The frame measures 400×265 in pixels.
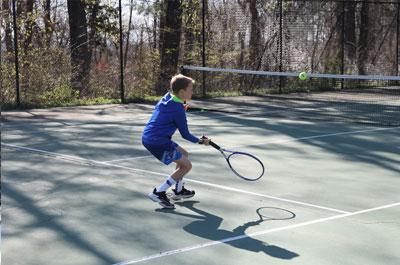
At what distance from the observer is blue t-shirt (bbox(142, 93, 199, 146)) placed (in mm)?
5043

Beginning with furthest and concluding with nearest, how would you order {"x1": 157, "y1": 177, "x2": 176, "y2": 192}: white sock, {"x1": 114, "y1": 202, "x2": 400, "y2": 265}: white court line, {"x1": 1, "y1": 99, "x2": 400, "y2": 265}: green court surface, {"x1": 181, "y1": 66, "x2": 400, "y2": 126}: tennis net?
{"x1": 181, "y1": 66, "x2": 400, "y2": 126}: tennis net < {"x1": 157, "y1": 177, "x2": 176, "y2": 192}: white sock < {"x1": 1, "y1": 99, "x2": 400, "y2": 265}: green court surface < {"x1": 114, "y1": 202, "x2": 400, "y2": 265}: white court line

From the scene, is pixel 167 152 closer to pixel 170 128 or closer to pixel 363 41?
pixel 170 128

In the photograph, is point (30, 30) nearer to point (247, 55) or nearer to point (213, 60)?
point (213, 60)

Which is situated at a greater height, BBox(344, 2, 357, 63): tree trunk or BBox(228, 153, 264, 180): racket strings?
BBox(344, 2, 357, 63): tree trunk

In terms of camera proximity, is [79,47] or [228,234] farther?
[79,47]

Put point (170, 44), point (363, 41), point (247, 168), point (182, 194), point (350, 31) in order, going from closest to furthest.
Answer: point (182, 194) → point (247, 168) → point (170, 44) → point (350, 31) → point (363, 41)

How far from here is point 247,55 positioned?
17.7 meters

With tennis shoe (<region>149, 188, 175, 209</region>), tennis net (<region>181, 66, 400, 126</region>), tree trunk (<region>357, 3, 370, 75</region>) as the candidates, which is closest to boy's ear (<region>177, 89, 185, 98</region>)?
tennis shoe (<region>149, 188, 175, 209</region>)

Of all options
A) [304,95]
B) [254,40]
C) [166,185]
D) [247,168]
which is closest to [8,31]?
[254,40]

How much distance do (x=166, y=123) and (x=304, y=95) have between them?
39.3 feet

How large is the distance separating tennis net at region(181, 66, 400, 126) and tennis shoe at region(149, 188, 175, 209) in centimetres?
600

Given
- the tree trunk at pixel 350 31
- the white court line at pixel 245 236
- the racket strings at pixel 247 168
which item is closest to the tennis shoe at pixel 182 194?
the racket strings at pixel 247 168

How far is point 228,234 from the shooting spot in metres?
4.30

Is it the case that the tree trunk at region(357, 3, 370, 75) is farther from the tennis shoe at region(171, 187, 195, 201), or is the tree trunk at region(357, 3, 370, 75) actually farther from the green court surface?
the tennis shoe at region(171, 187, 195, 201)
